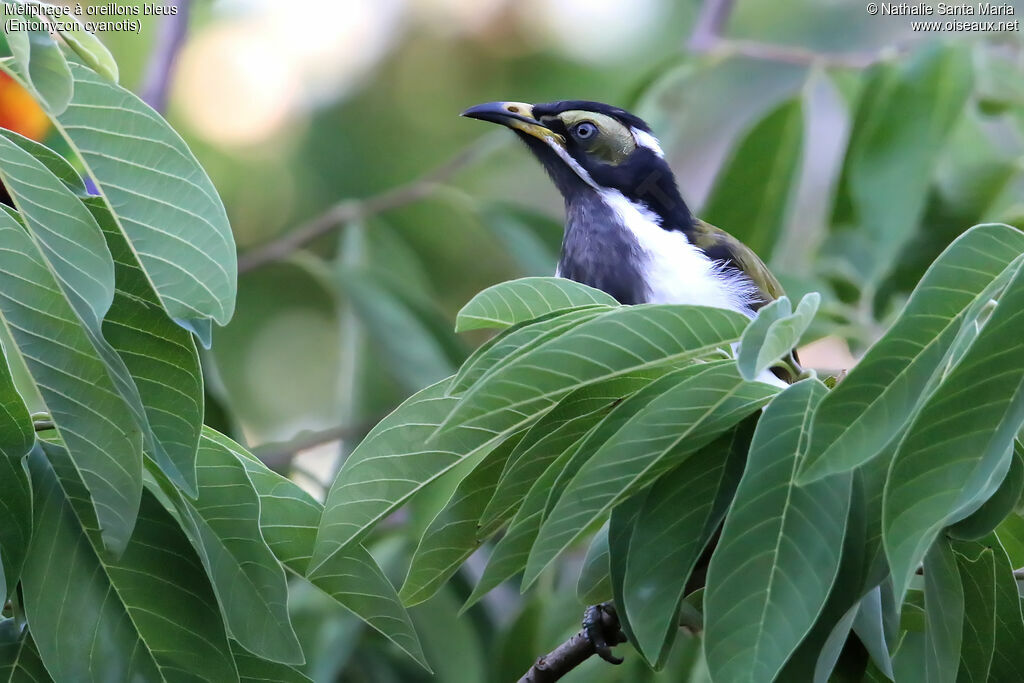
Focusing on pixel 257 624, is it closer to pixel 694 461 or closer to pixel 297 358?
pixel 694 461

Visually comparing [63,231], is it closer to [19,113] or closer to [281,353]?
[19,113]

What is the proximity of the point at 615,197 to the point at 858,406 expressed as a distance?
2.08m

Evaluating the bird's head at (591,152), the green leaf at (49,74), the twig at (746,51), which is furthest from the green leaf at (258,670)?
the twig at (746,51)

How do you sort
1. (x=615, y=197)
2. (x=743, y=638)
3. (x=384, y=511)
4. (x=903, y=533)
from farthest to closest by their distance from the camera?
(x=615, y=197)
(x=384, y=511)
(x=743, y=638)
(x=903, y=533)

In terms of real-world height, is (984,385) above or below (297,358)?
above

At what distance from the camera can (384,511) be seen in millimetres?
1591

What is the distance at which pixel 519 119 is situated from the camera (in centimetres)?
336

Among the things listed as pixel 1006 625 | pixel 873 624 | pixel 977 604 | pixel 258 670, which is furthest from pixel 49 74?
pixel 1006 625

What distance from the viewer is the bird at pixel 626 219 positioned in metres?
3.03

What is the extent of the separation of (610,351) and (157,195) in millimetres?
602

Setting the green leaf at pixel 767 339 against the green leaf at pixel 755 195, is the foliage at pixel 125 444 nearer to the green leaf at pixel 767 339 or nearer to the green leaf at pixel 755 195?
the green leaf at pixel 767 339

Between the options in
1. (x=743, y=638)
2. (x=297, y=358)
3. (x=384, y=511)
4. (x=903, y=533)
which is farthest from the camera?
(x=297, y=358)

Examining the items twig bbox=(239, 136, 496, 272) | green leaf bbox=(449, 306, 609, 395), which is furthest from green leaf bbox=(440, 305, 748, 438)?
twig bbox=(239, 136, 496, 272)

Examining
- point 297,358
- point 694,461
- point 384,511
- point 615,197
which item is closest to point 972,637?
point 694,461
